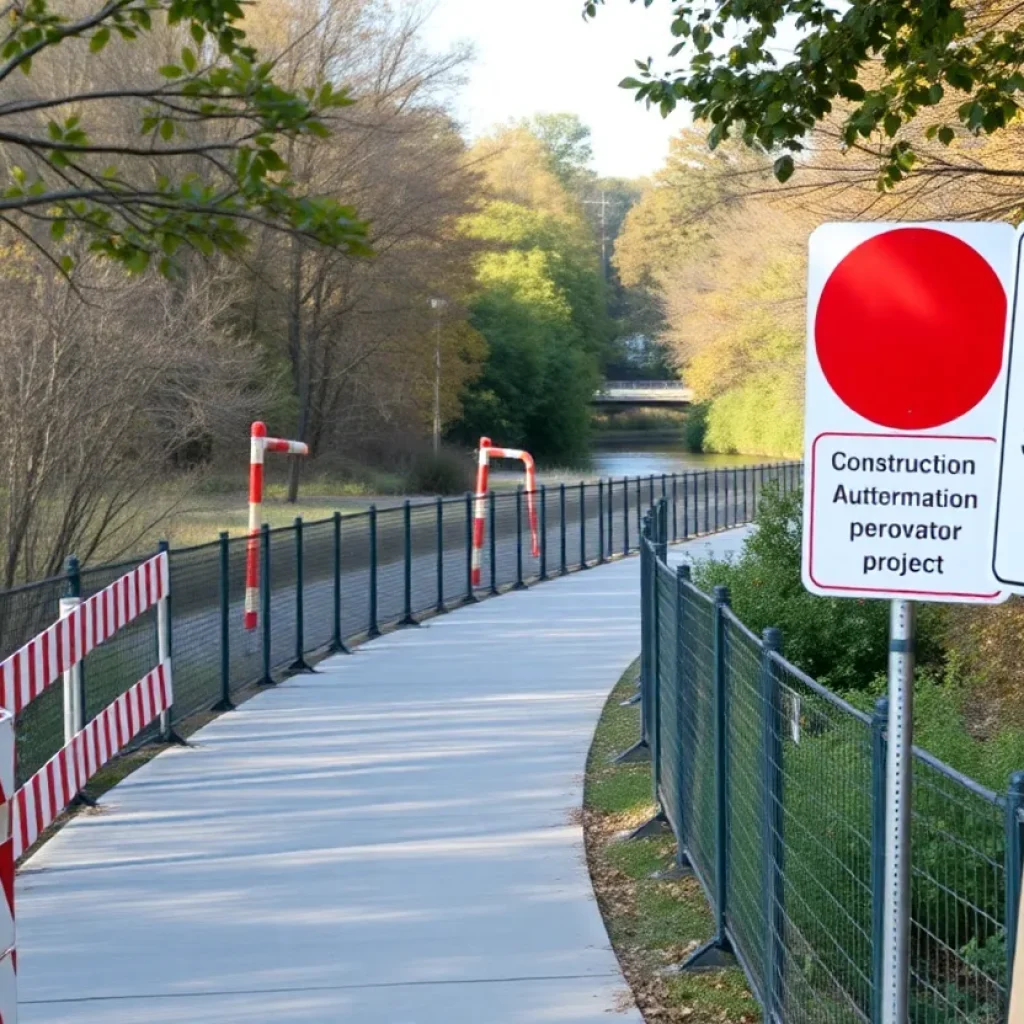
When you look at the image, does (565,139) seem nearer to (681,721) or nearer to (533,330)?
(533,330)

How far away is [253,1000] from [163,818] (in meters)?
3.31

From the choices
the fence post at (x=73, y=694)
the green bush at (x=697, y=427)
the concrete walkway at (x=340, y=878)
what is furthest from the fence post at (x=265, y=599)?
the green bush at (x=697, y=427)

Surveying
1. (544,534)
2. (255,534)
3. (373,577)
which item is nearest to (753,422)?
(544,534)

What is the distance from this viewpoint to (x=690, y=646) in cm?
845

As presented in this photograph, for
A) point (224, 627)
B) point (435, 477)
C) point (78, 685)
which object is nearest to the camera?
point (78, 685)

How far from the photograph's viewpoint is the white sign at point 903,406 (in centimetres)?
390

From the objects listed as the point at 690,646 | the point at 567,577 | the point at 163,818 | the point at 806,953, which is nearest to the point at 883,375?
the point at 806,953

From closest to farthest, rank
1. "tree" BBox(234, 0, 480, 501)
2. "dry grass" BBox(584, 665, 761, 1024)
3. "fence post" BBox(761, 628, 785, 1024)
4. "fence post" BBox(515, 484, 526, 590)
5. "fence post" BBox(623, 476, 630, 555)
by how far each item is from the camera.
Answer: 1. "fence post" BBox(761, 628, 785, 1024)
2. "dry grass" BBox(584, 665, 761, 1024)
3. "fence post" BBox(515, 484, 526, 590)
4. "fence post" BBox(623, 476, 630, 555)
5. "tree" BBox(234, 0, 480, 501)

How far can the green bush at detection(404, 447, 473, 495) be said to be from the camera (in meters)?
55.9

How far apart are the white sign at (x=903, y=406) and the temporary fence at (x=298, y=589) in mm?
6675

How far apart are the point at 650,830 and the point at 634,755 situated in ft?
7.06

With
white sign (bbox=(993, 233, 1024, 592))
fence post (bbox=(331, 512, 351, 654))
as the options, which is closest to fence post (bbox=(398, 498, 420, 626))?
fence post (bbox=(331, 512, 351, 654))

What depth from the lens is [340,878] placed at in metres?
8.62

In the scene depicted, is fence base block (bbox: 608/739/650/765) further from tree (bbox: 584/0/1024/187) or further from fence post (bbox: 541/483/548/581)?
fence post (bbox: 541/483/548/581)
